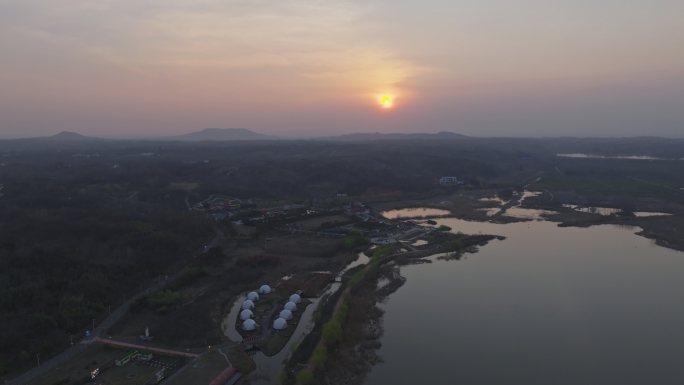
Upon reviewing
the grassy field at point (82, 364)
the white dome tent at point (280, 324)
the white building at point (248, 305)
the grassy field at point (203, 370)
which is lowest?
the grassy field at point (82, 364)

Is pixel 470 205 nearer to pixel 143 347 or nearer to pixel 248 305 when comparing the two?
pixel 248 305

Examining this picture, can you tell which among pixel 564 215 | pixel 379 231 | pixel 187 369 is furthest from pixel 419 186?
pixel 187 369

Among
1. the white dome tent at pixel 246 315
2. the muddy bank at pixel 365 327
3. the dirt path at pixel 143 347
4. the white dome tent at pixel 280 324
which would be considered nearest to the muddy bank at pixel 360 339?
the muddy bank at pixel 365 327

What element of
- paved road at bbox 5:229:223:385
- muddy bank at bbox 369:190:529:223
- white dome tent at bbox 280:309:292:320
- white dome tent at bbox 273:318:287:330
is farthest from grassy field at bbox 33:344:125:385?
muddy bank at bbox 369:190:529:223

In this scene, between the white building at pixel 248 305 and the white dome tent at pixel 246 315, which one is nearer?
the white dome tent at pixel 246 315

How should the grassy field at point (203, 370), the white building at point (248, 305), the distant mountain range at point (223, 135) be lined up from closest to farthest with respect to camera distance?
the grassy field at point (203, 370), the white building at point (248, 305), the distant mountain range at point (223, 135)

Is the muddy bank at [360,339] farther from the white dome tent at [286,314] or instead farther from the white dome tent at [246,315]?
the white dome tent at [246,315]

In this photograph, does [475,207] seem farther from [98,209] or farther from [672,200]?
[98,209]

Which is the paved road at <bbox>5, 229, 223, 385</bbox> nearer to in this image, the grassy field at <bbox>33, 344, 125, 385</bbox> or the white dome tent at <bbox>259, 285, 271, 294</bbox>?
the grassy field at <bbox>33, 344, 125, 385</bbox>
